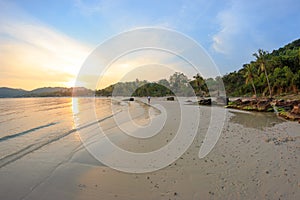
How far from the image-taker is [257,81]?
190ft

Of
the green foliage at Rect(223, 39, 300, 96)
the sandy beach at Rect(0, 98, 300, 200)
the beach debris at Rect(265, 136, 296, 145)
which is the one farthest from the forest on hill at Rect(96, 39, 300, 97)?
the sandy beach at Rect(0, 98, 300, 200)

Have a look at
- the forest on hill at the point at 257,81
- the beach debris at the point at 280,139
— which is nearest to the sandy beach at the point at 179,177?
the beach debris at the point at 280,139

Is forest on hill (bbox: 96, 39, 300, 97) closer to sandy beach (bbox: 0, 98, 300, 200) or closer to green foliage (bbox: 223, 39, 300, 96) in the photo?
green foliage (bbox: 223, 39, 300, 96)

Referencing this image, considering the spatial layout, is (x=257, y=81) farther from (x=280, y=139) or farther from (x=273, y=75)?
(x=280, y=139)

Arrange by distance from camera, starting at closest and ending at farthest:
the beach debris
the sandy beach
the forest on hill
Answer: the sandy beach, the beach debris, the forest on hill

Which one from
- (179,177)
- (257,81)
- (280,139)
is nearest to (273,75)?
(257,81)

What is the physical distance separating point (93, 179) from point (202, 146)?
519cm

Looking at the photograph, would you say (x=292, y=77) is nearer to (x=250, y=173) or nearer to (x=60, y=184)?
(x=250, y=173)

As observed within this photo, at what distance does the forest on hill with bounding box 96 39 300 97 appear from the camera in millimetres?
46406

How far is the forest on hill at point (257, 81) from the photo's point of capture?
4641 centimetres

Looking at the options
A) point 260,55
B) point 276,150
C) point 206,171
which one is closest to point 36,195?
point 206,171

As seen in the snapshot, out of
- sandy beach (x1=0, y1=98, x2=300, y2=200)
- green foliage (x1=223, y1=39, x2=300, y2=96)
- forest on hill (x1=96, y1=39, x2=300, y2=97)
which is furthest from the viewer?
forest on hill (x1=96, y1=39, x2=300, y2=97)

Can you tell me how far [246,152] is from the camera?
7.98 metres

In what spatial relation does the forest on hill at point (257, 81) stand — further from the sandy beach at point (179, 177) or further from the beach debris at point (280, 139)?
the sandy beach at point (179, 177)
